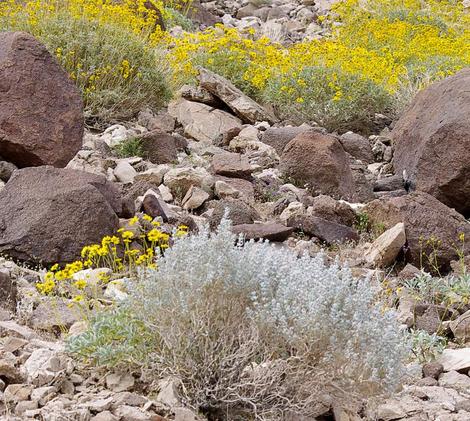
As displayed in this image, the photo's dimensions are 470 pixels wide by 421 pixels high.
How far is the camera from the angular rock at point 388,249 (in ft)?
18.4

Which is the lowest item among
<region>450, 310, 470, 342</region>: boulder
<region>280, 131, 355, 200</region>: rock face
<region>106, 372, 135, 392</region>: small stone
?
<region>280, 131, 355, 200</region>: rock face

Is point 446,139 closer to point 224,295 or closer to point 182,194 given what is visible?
point 182,194

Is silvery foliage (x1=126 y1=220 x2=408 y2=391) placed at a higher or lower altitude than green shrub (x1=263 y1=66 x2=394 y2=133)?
higher

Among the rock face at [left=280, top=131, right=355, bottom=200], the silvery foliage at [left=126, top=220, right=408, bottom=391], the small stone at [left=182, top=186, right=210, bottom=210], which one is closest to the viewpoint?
the silvery foliage at [left=126, top=220, right=408, bottom=391]

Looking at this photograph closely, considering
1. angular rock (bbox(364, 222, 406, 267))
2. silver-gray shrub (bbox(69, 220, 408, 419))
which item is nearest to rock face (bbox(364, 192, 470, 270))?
angular rock (bbox(364, 222, 406, 267))

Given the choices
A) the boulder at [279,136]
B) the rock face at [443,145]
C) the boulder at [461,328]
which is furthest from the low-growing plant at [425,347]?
the boulder at [279,136]

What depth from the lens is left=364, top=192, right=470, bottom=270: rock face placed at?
223 inches

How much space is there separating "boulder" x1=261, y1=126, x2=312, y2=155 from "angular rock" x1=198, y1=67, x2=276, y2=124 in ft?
3.14

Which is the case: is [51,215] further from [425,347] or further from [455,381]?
[455,381]

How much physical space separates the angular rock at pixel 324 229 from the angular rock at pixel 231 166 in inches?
40.1

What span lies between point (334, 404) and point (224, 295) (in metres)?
0.60

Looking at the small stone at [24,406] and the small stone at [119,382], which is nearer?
the small stone at [24,406]

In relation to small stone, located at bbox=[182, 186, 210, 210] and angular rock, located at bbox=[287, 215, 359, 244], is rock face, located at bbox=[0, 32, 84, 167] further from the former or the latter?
angular rock, located at bbox=[287, 215, 359, 244]

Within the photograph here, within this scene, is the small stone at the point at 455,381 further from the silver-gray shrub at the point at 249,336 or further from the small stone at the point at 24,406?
the small stone at the point at 24,406
